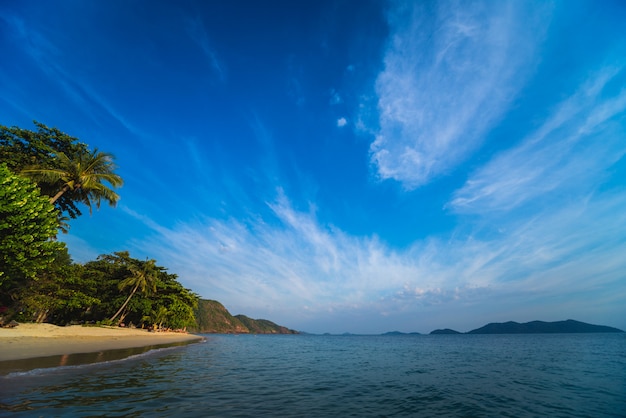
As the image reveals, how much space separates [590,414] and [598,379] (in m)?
12.2

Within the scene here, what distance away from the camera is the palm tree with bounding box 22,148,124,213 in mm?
25234

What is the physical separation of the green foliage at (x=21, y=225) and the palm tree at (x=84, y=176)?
7341 millimetres

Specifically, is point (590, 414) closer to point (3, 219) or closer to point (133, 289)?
point (3, 219)

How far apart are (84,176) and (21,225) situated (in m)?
11.4

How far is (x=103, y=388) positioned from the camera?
1070cm

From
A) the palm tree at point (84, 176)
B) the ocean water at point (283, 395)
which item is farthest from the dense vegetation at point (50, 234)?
the ocean water at point (283, 395)

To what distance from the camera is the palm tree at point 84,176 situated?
82.8 feet

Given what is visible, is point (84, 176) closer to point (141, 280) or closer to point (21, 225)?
point (21, 225)

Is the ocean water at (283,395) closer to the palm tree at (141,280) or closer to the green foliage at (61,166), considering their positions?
the green foliage at (61,166)

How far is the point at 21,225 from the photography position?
698 inches

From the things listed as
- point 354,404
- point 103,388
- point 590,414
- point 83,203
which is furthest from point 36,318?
point 590,414

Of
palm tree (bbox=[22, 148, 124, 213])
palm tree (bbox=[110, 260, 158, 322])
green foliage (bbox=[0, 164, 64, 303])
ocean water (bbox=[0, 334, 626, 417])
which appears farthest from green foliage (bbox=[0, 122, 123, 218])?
palm tree (bbox=[110, 260, 158, 322])

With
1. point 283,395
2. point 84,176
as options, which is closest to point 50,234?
point 84,176

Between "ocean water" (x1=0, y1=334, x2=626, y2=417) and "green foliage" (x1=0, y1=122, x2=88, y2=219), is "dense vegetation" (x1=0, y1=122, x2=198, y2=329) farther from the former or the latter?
"ocean water" (x1=0, y1=334, x2=626, y2=417)
